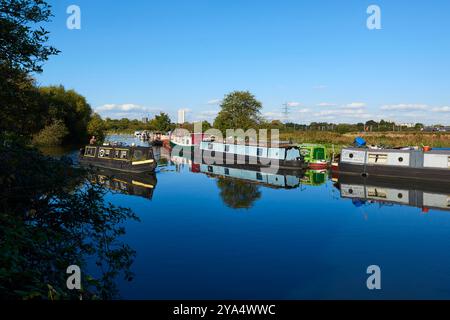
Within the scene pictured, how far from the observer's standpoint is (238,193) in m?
23.6

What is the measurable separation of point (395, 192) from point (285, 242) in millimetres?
14205


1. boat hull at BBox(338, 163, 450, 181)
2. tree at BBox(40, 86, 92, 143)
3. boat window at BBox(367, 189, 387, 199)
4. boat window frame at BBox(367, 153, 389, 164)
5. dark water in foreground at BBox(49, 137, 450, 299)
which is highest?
tree at BBox(40, 86, 92, 143)

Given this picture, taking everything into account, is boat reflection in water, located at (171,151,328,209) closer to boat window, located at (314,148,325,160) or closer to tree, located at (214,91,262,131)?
boat window, located at (314,148,325,160)

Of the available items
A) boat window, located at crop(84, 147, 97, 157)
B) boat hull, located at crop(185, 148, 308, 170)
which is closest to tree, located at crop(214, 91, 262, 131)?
boat hull, located at crop(185, 148, 308, 170)

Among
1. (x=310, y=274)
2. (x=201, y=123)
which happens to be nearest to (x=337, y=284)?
(x=310, y=274)

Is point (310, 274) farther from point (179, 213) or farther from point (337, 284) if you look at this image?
point (179, 213)

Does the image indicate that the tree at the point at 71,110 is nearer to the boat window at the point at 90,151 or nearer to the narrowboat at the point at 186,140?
the narrowboat at the point at 186,140

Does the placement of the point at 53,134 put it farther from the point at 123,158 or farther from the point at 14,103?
the point at 14,103

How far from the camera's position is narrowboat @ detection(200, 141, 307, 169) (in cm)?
3478

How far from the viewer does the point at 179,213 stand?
18188 mm

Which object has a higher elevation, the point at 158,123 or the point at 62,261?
the point at 158,123

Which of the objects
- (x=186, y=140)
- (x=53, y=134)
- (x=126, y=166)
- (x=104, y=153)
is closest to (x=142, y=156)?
(x=126, y=166)

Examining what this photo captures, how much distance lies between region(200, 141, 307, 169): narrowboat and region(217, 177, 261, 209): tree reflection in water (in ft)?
24.8
